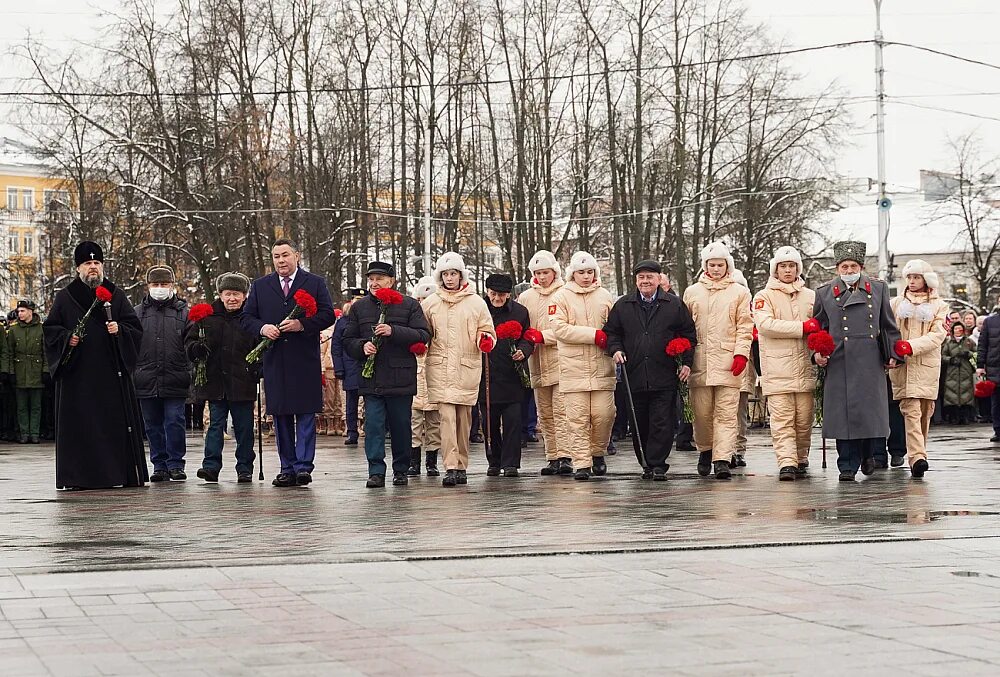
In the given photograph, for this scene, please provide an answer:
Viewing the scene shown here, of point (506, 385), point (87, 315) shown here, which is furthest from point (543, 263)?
point (87, 315)

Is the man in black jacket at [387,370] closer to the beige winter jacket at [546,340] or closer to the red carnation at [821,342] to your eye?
the beige winter jacket at [546,340]

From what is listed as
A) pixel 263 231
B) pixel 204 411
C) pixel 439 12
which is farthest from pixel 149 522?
pixel 439 12

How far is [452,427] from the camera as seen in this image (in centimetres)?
1441

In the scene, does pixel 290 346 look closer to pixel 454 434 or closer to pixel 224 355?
pixel 224 355

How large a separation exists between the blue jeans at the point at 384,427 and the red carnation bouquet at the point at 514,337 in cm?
138

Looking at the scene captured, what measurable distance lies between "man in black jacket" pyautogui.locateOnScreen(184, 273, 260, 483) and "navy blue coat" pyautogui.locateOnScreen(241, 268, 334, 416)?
366 millimetres

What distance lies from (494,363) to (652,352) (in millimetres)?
1529

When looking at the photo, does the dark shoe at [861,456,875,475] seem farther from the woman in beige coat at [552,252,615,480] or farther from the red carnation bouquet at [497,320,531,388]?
the red carnation bouquet at [497,320,531,388]

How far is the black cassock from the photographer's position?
14.0 meters

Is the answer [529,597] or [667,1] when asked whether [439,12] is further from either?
[529,597]

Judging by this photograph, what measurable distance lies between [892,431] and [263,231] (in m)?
30.2

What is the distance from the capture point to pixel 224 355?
48.8 ft

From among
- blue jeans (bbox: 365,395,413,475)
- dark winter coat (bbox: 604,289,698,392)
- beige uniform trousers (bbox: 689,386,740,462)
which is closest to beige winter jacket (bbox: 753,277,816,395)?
beige uniform trousers (bbox: 689,386,740,462)

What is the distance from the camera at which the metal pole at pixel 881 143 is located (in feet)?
129
